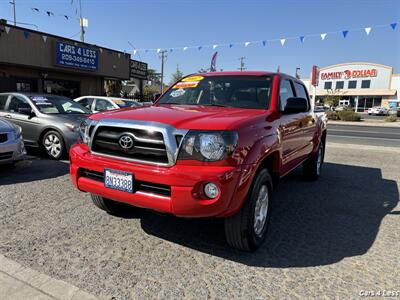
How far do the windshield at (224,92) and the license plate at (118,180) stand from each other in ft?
5.05

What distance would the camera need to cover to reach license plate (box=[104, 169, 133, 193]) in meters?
2.78

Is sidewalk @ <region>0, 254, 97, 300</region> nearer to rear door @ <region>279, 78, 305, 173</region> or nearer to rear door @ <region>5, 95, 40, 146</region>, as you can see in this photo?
rear door @ <region>279, 78, 305, 173</region>

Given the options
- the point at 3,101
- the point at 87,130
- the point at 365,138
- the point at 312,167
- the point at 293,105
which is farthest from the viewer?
the point at 365,138

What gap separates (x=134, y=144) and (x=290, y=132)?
208 cm

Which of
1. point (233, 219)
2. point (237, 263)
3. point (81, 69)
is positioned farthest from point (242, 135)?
point (81, 69)

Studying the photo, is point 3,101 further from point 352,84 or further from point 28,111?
point 352,84

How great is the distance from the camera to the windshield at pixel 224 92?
384 cm

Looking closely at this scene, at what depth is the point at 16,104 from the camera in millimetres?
7543

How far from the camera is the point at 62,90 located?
62.4ft

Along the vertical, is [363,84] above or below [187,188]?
above

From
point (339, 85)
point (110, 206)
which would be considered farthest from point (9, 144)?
point (339, 85)

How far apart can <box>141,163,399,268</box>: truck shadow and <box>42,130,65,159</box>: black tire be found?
12.4 feet

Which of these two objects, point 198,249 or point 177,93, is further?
point 177,93

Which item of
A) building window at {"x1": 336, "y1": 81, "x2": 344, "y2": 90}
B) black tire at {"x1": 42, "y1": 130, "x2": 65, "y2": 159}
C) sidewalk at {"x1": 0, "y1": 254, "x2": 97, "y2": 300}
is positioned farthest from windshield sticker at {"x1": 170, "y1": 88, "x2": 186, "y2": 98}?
building window at {"x1": 336, "y1": 81, "x2": 344, "y2": 90}
